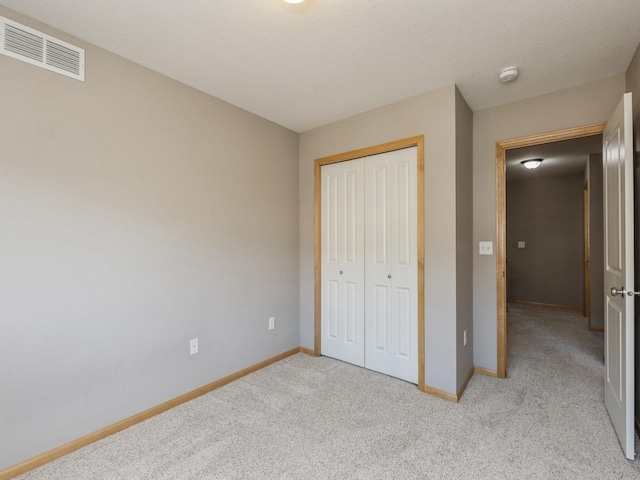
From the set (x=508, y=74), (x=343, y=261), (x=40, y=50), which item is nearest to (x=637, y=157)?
(x=508, y=74)

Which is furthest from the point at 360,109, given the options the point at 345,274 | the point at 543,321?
the point at 543,321

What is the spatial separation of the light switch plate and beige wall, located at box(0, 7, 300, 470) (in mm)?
2052

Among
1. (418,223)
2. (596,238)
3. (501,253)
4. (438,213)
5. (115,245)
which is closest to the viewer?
(115,245)

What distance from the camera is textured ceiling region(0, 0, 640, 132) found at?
1669mm

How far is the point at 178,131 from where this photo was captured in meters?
2.42

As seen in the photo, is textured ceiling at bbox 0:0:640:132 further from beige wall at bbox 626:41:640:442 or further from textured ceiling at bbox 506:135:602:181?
textured ceiling at bbox 506:135:602:181

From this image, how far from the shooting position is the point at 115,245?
6.80 feet

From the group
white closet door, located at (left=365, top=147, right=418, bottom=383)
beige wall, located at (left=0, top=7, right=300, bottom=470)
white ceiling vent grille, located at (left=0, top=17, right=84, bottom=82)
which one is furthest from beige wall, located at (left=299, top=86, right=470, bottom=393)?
white ceiling vent grille, located at (left=0, top=17, right=84, bottom=82)

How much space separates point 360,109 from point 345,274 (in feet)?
5.17

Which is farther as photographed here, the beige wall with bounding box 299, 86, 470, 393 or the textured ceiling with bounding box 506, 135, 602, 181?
the textured ceiling with bounding box 506, 135, 602, 181

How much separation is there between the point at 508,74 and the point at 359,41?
1140 millimetres

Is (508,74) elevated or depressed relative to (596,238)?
elevated

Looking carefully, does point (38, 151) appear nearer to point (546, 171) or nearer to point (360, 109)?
point (360, 109)

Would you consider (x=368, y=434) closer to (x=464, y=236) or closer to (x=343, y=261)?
(x=343, y=261)
